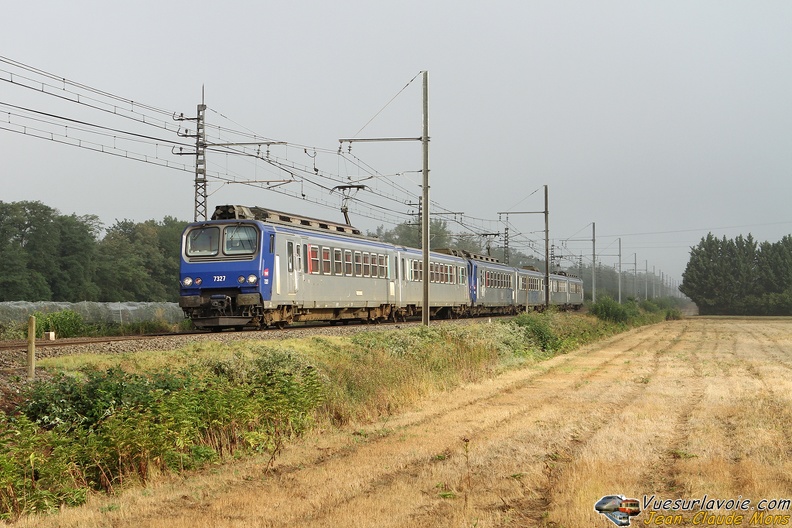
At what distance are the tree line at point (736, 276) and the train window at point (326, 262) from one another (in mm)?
91286

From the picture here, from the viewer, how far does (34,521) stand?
308 inches

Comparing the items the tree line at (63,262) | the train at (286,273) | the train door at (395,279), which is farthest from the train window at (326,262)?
the tree line at (63,262)

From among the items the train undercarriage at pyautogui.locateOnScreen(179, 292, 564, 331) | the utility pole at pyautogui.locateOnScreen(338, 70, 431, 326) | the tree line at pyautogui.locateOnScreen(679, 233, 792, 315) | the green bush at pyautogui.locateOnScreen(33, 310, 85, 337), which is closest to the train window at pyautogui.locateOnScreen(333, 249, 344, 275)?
the train undercarriage at pyautogui.locateOnScreen(179, 292, 564, 331)

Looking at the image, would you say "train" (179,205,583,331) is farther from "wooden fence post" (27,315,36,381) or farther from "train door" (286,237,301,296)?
"wooden fence post" (27,315,36,381)

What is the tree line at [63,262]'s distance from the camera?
190ft

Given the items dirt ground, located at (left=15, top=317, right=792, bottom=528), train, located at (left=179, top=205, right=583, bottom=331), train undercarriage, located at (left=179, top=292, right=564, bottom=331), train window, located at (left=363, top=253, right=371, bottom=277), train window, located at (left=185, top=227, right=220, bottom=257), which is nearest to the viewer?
dirt ground, located at (left=15, top=317, right=792, bottom=528)

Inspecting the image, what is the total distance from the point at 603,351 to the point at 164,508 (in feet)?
82.3

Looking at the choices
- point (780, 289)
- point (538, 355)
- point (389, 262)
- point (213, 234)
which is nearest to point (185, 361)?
point (213, 234)

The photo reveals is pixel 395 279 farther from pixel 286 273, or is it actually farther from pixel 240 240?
pixel 240 240

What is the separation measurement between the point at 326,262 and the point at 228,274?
4966mm

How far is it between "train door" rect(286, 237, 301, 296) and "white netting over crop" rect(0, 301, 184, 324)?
10370 millimetres

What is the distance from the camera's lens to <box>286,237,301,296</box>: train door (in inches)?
971

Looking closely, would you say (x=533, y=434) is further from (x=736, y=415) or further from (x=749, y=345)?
(x=749, y=345)

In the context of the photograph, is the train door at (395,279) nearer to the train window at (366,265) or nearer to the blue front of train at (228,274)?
the train window at (366,265)
